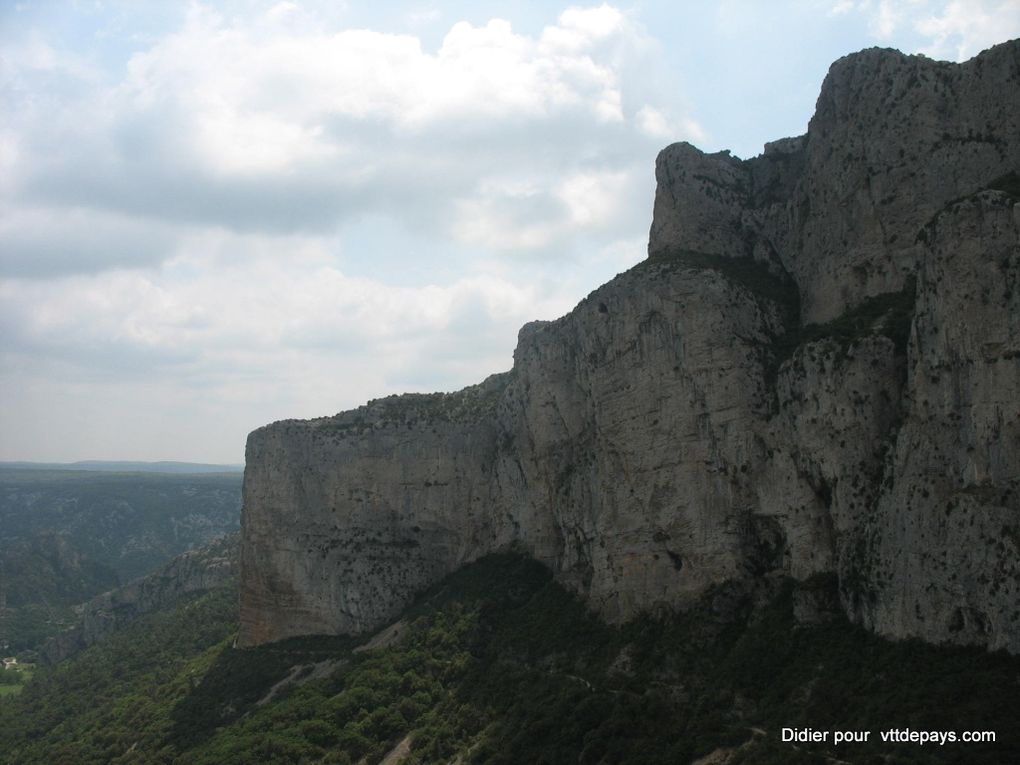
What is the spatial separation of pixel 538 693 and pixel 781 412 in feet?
69.6

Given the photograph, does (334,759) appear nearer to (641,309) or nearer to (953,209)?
(641,309)

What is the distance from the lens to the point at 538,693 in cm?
5259

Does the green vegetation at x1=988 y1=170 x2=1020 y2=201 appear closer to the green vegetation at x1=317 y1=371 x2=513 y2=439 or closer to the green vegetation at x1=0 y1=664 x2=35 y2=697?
the green vegetation at x1=317 y1=371 x2=513 y2=439

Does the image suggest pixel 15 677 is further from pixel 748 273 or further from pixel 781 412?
pixel 781 412

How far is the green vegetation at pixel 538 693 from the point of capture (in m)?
35.4

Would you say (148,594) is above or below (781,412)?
below

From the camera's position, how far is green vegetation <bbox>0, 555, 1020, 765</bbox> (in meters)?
35.4

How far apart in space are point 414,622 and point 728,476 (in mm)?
29533

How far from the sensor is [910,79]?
5028 centimetres

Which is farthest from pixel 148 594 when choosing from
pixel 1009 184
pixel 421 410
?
pixel 1009 184

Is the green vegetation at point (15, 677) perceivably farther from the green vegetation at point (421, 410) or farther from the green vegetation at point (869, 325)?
the green vegetation at point (869, 325)

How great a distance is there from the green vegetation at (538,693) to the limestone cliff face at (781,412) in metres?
2.30

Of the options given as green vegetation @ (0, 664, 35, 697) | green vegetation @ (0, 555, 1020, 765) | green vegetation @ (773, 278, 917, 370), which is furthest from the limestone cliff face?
green vegetation @ (0, 664, 35, 697)

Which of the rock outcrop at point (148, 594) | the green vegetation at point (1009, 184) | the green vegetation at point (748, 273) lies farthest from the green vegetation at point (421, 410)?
the rock outcrop at point (148, 594)
